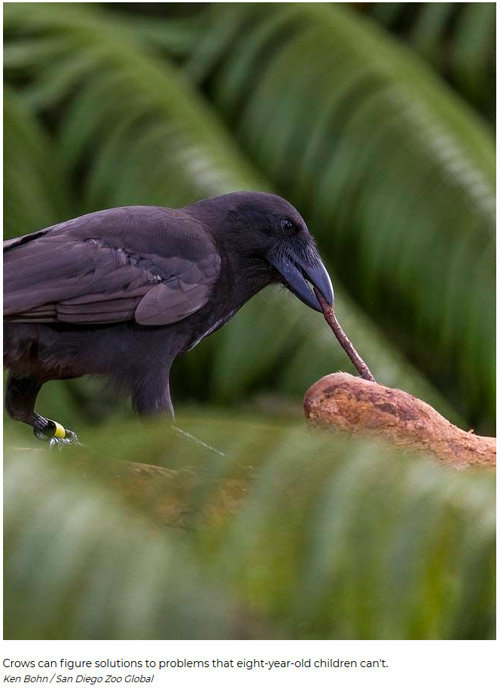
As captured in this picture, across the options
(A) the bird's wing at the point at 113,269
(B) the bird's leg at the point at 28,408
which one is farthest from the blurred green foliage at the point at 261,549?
(B) the bird's leg at the point at 28,408

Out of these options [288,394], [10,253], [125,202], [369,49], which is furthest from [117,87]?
[10,253]

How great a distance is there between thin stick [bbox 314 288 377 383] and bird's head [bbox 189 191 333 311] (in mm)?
68

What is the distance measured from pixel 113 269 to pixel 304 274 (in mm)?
478

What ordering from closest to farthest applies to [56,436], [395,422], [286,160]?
[395,422] < [56,436] < [286,160]

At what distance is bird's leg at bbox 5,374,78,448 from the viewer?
292 cm

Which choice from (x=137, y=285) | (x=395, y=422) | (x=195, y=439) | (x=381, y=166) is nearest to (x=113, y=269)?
(x=137, y=285)

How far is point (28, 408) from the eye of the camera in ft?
9.72

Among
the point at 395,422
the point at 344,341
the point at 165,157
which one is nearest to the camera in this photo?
the point at 395,422

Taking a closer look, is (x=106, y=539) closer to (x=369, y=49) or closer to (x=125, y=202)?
(x=125, y=202)

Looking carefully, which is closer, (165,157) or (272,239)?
(272,239)

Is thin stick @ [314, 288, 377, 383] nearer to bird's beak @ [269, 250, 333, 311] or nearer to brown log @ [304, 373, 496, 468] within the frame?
bird's beak @ [269, 250, 333, 311]

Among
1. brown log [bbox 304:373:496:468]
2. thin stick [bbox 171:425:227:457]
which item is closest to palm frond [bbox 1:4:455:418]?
brown log [bbox 304:373:496:468]

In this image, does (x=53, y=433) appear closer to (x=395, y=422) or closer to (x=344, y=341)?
(x=344, y=341)

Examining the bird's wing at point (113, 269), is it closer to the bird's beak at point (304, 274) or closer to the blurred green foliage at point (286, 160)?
the bird's beak at point (304, 274)
